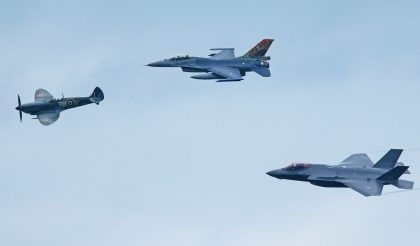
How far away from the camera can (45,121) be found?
156250mm

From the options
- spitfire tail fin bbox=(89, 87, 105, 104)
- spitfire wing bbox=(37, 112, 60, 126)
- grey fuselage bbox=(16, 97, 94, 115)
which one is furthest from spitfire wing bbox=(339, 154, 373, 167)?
spitfire wing bbox=(37, 112, 60, 126)

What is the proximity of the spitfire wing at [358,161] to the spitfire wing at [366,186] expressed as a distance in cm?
715

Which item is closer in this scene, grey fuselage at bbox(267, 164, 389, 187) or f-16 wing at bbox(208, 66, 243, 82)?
grey fuselage at bbox(267, 164, 389, 187)

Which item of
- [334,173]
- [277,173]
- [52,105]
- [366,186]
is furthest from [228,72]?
[366,186]

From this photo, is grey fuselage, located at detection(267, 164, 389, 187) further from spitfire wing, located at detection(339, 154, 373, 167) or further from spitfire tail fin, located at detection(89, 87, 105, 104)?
spitfire tail fin, located at detection(89, 87, 105, 104)

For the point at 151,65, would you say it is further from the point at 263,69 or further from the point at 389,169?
the point at 389,169

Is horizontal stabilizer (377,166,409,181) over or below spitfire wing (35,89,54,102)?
below

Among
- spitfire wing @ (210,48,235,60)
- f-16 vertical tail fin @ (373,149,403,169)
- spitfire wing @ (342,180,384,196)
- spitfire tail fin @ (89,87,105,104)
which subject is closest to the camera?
spitfire wing @ (342,180,384,196)

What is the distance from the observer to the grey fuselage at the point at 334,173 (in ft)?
468

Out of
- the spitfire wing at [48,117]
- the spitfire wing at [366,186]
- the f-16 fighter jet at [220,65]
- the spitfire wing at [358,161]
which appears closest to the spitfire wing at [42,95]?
the spitfire wing at [48,117]

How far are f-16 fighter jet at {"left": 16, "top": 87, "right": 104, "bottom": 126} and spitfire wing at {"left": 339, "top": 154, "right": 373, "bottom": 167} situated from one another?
4070 cm

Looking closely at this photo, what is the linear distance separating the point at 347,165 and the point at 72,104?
45.4 meters

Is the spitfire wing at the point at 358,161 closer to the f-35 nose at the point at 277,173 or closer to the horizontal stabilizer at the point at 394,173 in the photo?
the horizontal stabilizer at the point at 394,173

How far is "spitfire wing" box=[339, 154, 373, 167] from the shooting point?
491ft
